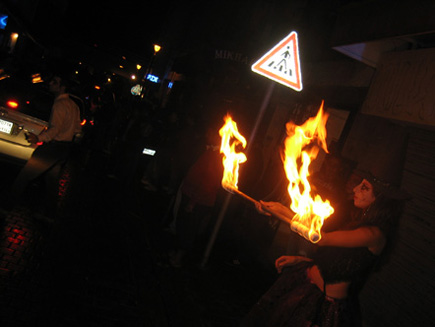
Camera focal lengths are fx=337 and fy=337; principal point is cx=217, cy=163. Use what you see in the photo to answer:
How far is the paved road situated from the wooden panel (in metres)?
3.63

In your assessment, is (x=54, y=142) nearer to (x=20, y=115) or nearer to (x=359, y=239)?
(x=20, y=115)

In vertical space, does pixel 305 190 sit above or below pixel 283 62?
below

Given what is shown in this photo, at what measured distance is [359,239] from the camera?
303cm

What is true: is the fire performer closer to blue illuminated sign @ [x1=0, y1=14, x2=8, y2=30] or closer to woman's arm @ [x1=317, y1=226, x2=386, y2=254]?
woman's arm @ [x1=317, y1=226, x2=386, y2=254]

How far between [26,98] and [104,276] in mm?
4313

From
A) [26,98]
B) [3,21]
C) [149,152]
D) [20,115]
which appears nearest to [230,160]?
[20,115]

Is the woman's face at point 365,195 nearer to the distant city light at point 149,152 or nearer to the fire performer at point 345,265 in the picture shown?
the fire performer at point 345,265

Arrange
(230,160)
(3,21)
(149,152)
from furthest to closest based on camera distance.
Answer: (3,21), (149,152), (230,160)

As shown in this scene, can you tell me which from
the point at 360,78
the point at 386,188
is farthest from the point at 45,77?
the point at 386,188

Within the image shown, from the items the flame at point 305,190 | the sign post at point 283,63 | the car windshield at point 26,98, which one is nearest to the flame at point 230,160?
the flame at point 305,190

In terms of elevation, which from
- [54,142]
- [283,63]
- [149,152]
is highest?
[283,63]

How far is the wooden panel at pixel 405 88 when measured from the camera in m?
4.36

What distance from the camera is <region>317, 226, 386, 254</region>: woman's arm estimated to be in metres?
3.03

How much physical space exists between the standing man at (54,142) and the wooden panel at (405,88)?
485 centimetres
